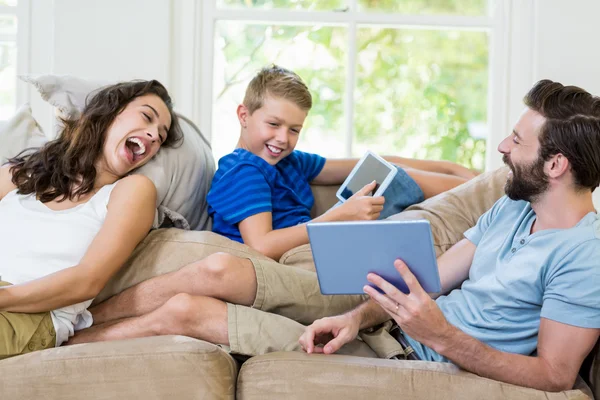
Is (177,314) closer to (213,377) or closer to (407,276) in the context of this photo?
(213,377)

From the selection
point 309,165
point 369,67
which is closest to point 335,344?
point 309,165

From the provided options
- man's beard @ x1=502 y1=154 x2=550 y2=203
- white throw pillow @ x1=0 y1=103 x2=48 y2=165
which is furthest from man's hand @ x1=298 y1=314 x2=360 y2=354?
white throw pillow @ x1=0 y1=103 x2=48 y2=165

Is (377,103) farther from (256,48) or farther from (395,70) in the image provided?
(256,48)

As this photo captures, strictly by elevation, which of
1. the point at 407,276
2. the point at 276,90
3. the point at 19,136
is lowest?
the point at 407,276

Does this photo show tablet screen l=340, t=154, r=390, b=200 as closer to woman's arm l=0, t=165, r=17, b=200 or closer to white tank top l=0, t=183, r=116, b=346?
white tank top l=0, t=183, r=116, b=346

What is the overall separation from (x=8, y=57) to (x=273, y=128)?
156 cm

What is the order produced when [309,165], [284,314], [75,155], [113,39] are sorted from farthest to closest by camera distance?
[113,39] < [309,165] < [75,155] < [284,314]

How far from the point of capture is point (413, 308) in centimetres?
146

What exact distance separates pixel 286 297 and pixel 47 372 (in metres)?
0.56

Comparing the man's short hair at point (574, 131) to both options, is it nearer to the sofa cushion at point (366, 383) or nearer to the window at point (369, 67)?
the sofa cushion at point (366, 383)

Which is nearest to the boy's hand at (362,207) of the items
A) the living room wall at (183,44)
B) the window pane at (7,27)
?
the living room wall at (183,44)

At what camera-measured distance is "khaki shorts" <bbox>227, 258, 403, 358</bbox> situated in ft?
5.28

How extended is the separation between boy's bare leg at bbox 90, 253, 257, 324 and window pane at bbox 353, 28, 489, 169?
1.50 metres

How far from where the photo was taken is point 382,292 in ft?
4.99
